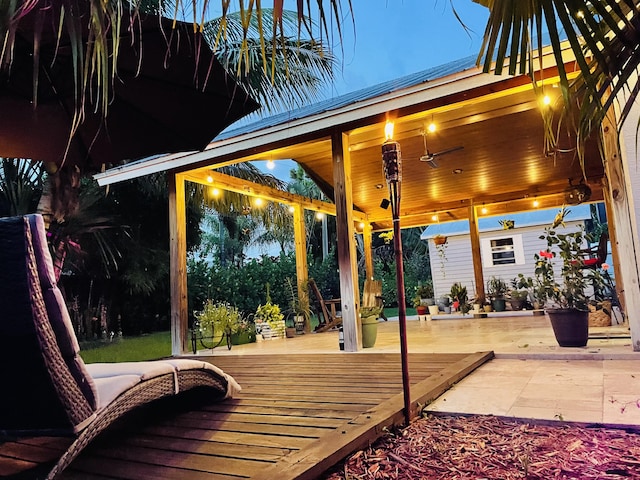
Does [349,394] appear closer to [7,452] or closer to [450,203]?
[7,452]

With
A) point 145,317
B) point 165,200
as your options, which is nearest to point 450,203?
point 165,200

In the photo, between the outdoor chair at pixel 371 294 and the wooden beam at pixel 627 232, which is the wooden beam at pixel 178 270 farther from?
the wooden beam at pixel 627 232

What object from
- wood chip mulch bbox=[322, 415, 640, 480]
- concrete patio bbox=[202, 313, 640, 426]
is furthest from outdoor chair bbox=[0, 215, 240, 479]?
concrete patio bbox=[202, 313, 640, 426]

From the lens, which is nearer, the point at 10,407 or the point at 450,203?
the point at 10,407

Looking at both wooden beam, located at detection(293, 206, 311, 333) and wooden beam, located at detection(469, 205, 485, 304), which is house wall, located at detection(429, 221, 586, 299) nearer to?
wooden beam, located at detection(469, 205, 485, 304)

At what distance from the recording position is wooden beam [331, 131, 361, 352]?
4.41 meters

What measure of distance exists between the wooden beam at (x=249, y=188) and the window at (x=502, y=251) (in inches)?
258

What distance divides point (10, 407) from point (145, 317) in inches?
337

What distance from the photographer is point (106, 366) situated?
6.57 feet

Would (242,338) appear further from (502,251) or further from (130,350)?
(502,251)

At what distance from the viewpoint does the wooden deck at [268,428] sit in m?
1.48

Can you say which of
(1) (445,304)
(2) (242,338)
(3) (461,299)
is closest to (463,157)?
(3) (461,299)

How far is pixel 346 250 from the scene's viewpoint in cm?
452

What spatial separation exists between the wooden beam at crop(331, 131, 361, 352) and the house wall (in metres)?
9.40
